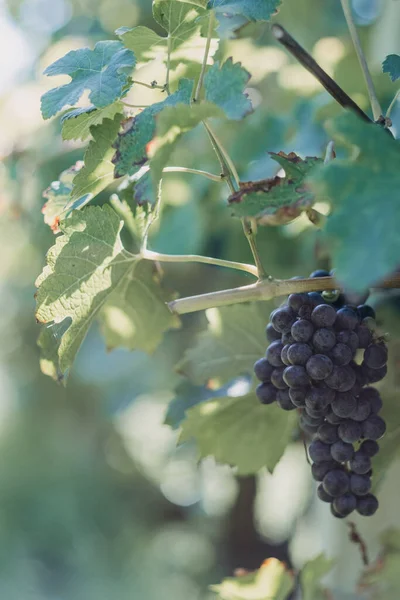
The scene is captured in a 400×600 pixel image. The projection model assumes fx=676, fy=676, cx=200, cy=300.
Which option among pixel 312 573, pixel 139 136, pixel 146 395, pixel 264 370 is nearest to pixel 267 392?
pixel 264 370

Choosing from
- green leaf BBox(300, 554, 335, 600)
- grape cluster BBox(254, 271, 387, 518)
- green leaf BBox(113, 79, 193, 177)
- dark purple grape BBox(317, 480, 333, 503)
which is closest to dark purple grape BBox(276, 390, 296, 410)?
grape cluster BBox(254, 271, 387, 518)

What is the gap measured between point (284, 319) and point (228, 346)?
21 centimetres

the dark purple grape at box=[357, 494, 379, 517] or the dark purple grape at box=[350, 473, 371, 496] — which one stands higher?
the dark purple grape at box=[350, 473, 371, 496]

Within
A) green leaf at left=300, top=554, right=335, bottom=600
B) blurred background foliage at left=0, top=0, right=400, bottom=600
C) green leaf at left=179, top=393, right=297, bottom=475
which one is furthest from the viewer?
blurred background foliage at left=0, top=0, right=400, bottom=600

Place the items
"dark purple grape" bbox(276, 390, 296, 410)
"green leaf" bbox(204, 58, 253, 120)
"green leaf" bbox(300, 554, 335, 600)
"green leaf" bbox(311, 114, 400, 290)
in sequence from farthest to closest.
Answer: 1. "green leaf" bbox(300, 554, 335, 600)
2. "dark purple grape" bbox(276, 390, 296, 410)
3. "green leaf" bbox(204, 58, 253, 120)
4. "green leaf" bbox(311, 114, 400, 290)

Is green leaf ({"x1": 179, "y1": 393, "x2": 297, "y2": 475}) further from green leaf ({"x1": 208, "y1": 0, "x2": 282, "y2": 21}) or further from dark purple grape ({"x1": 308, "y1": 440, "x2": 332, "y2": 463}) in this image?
green leaf ({"x1": 208, "y1": 0, "x2": 282, "y2": 21})

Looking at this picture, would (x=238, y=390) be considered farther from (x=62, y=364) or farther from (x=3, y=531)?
(x=3, y=531)

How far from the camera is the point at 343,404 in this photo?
0.57 metres

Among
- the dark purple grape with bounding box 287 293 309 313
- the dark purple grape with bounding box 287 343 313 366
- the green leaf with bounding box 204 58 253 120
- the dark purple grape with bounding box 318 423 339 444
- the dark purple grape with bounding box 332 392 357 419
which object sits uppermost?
the green leaf with bounding box 204 58 253 120

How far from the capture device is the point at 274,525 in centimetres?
225

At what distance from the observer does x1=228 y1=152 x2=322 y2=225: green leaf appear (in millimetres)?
489

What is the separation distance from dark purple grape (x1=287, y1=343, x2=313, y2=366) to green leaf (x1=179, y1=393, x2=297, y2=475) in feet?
0.60

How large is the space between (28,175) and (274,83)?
626 mm

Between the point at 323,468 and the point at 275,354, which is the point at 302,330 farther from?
the point at 323,468
